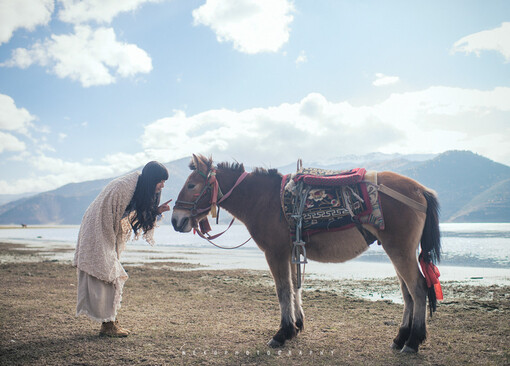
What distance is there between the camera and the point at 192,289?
870 centimetres

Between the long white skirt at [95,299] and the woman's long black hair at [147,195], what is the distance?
0.80 m

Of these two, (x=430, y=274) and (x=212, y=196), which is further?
(x=212, y=196)

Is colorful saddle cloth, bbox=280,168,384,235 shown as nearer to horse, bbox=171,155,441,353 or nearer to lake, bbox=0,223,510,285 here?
horse, bbox=171,155,441,353

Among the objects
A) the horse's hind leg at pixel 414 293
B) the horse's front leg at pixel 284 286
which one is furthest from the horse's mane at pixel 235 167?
the horse's hind leg at pixel 414 293

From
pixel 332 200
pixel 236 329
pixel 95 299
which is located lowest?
pixel 236 329

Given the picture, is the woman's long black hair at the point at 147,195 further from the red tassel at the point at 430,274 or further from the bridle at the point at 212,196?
the red tassel at the point at 430,274

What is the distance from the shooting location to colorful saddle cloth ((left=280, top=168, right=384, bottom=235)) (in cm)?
416

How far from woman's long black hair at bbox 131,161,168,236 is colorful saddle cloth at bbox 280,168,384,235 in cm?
170

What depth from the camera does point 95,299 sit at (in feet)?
14.3

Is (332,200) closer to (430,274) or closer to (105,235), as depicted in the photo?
(430,274)

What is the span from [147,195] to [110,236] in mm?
700

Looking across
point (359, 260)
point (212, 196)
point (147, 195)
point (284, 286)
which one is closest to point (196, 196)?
point (212, 196)

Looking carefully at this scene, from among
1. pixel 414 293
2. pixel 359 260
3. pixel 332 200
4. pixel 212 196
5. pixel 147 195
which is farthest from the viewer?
pixel 359 260

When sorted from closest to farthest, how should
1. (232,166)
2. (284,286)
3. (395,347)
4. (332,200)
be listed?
(395,347), (332,200), (284,286), (232,166)
